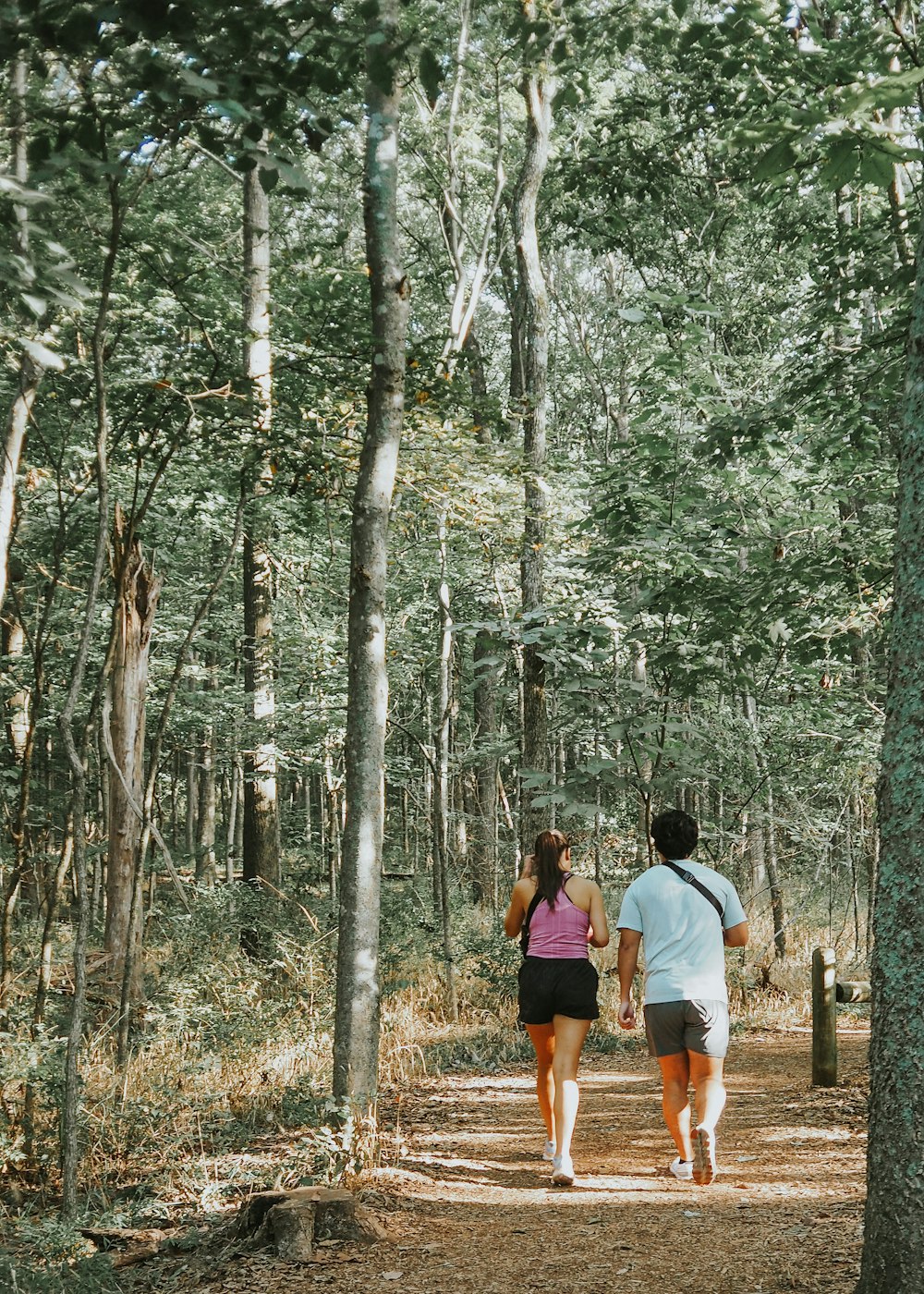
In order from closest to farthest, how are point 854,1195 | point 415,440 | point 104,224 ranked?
point 854,1195 < point 104,224 < point 415,440

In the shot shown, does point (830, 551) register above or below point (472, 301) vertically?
below

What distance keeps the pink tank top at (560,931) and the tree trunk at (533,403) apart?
4.42 meters

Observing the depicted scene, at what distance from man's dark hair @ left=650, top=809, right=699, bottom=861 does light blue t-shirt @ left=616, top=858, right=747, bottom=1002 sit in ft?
0.28

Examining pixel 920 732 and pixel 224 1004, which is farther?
pixel 224 1004

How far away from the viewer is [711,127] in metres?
8.29

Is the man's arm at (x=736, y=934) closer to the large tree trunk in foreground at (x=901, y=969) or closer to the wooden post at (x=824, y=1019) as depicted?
the wooden post at (x=824, y=1019)

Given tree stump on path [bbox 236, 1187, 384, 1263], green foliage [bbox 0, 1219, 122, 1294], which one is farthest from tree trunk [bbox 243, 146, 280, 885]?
tree stump on path [bbox 236, 1187, 384, 1263]

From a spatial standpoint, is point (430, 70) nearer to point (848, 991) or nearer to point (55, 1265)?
point (55, 1265)

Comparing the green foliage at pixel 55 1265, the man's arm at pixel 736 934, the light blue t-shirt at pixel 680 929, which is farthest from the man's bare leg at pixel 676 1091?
the green foliage at pixel 55 1265

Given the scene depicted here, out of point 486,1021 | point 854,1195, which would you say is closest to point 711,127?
point 854,1195

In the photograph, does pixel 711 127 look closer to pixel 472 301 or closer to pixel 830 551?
pixel 830 551

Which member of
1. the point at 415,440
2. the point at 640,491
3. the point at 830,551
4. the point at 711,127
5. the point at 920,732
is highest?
the point at 711,127

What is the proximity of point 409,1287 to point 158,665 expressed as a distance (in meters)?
15.4

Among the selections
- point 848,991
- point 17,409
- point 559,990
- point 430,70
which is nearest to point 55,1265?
point 559,990
